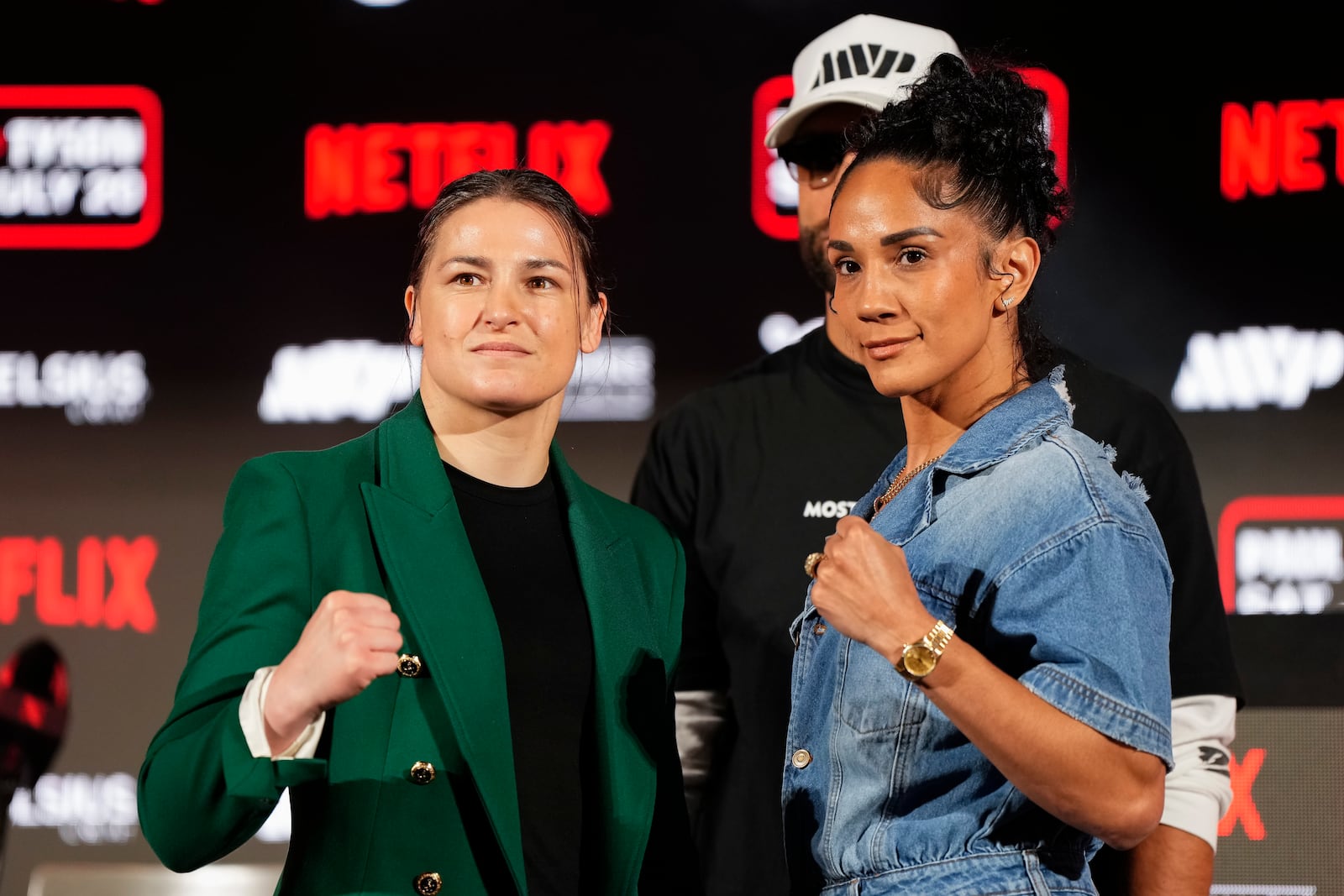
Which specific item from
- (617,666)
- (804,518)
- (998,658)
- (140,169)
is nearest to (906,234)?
(998,658)

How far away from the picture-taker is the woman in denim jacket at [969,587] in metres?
1.18

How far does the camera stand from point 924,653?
1173mm

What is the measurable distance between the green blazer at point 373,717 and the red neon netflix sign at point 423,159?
147 cm

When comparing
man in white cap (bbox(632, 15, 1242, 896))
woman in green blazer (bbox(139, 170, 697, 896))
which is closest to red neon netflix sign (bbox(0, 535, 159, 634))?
man in white cap (bbox(632, 15, 1242, 896))

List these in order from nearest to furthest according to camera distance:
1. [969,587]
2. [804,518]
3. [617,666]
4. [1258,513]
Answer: [969,587] → [617,666] → [804,518] → [1258,513]

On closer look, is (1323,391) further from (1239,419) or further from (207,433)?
(207,433)

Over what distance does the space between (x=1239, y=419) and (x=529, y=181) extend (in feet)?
5.87

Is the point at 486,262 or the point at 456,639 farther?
the point at 486,262

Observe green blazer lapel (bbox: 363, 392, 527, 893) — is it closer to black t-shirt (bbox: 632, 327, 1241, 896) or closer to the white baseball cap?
black t-shirt (bbox: 632, 327, 1241, 896)

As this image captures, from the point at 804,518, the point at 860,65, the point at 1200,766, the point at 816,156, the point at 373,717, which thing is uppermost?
the point at 860,65

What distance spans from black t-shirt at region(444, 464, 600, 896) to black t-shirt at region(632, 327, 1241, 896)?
1.76ft

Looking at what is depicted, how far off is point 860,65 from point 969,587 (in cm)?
119

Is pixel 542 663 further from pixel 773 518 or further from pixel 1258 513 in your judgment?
pixel 1258 513

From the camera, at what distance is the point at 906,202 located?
1374 millimetres
